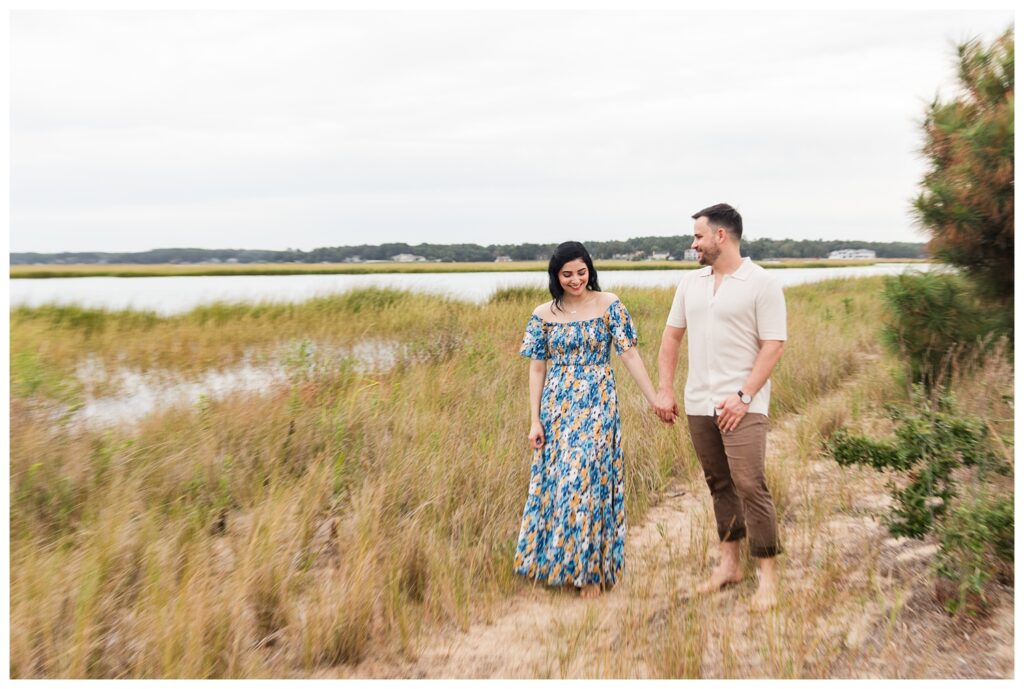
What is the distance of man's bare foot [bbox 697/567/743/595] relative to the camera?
3.58 metres

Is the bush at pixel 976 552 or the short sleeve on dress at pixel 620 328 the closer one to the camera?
the bush at pixel 976 552

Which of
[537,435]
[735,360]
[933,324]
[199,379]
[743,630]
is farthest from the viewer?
[199,379]

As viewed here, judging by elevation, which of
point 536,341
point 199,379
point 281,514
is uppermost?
point 536,341

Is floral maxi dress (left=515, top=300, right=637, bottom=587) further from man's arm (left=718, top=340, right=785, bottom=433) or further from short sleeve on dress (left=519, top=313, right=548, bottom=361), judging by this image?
man's arm (left=718, top=340, right=785, bottom=433)

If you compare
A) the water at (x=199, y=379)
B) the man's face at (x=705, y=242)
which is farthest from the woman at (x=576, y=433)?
the water at (x=199, y=379)

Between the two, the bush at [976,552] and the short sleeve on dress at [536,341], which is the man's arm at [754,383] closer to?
the short sleeve on dress at [536,341]

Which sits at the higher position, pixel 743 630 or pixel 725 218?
pixel 725 218

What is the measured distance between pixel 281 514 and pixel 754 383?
99.4 inches

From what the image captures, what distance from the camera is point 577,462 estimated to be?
3.76 m

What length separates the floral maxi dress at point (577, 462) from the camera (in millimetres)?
3738

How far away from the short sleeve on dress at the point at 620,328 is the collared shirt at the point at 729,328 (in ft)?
1.14

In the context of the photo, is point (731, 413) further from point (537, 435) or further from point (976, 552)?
point (976, 552)

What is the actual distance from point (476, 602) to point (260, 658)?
1.01 metres

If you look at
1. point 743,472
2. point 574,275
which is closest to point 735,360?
point 743,472
